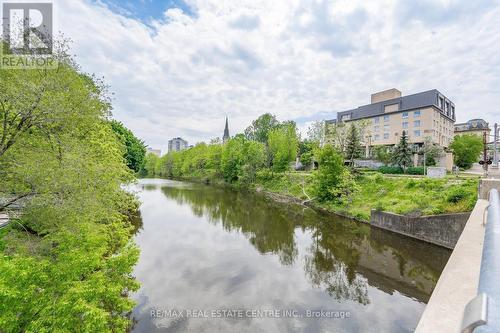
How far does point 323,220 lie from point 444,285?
790 inches

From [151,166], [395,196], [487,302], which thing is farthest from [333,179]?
[151,166]

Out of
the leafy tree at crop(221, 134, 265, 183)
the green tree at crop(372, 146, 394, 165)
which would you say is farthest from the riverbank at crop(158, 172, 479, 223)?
the green tree at crop(372, 146, 394, 165)

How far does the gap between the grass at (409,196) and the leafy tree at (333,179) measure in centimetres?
92

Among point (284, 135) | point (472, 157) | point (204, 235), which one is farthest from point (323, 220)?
point (472, 157)

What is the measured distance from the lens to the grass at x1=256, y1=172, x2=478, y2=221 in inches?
643

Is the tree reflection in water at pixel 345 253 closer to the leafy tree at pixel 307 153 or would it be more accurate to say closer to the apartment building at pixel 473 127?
the leafy tree at pixel 307 153

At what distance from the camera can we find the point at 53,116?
811cm

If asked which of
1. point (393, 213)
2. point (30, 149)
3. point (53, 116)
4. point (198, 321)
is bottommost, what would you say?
point (198, 321)

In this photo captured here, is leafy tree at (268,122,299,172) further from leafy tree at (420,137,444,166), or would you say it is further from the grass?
leafy tree at (420,137,444,166)

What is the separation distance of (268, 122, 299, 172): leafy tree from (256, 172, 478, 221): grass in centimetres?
802

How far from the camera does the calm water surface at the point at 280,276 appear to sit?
9008 mm

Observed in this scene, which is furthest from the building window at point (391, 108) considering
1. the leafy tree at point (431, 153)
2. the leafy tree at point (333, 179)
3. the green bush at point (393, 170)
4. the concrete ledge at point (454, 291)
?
the concrete ledge at point (454, 291)

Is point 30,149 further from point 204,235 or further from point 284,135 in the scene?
point 284,135

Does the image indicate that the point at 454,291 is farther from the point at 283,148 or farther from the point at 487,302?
the point at 283,148
